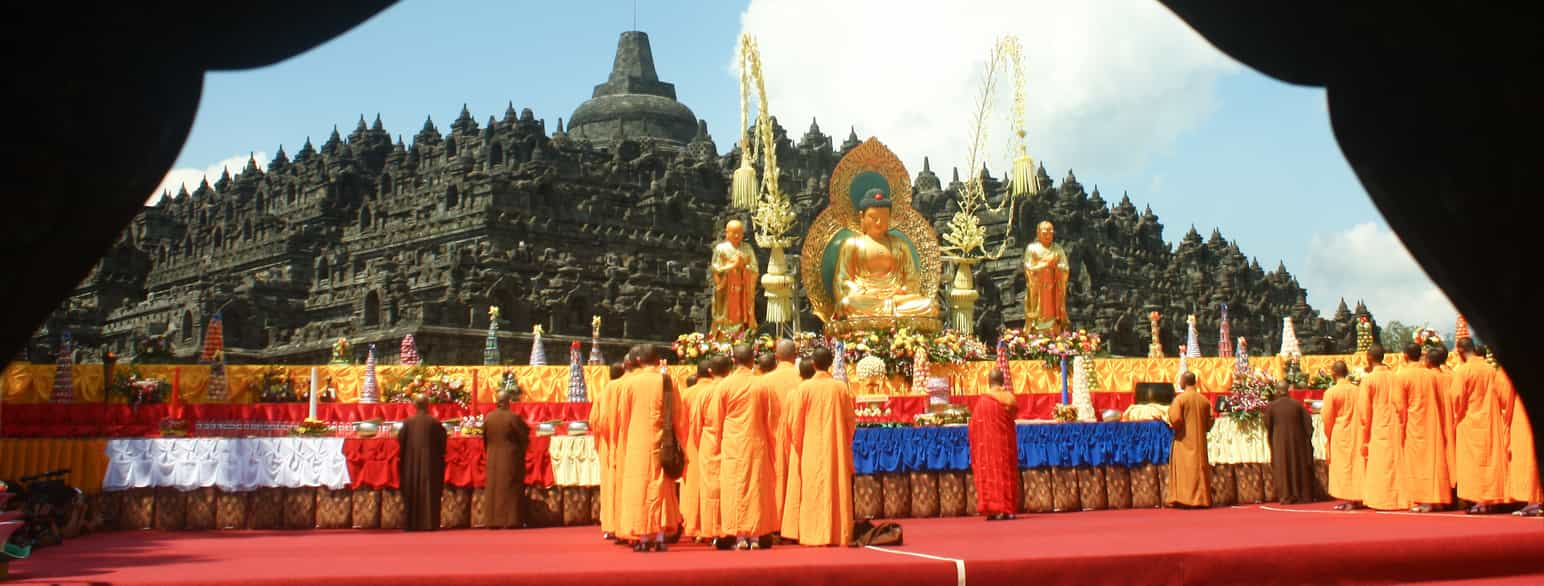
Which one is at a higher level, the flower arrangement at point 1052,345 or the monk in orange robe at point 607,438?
the flower arrangement at point 1052,345

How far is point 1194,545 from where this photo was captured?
8625 mm

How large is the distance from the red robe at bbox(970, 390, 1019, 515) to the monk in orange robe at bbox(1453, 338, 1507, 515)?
360 centimetres

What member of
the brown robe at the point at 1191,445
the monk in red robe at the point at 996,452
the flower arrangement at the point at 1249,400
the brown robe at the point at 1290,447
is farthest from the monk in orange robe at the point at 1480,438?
the monk in red robe at the point at 996,452

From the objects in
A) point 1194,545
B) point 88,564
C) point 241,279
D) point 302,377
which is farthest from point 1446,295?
point 241,279

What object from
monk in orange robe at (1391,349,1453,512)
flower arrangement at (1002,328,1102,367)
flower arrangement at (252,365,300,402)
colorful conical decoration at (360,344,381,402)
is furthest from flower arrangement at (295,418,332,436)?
monk in orange robe at (1391,349,1453,512)

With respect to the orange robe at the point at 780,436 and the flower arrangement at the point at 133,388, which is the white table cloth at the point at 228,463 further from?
the flower arrangement at the point at 133,388

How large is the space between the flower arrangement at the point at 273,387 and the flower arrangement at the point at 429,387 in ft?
4.63

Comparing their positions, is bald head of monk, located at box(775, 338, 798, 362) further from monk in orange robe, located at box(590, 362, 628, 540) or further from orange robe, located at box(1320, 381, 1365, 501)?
orange robe, located at box(1320, 381, 1365, 501)

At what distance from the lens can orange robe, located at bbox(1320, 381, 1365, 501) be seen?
1254cm

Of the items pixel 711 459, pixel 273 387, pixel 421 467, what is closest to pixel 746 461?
pixel 711 459

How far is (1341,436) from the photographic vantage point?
41.7 feet

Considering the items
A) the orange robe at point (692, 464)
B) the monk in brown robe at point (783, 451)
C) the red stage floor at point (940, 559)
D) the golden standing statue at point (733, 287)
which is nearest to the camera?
the red stage floor at point (940, 559)

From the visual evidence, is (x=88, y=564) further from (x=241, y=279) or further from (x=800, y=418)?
(x=241, y=279)

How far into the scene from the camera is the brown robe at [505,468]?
12281 mm
